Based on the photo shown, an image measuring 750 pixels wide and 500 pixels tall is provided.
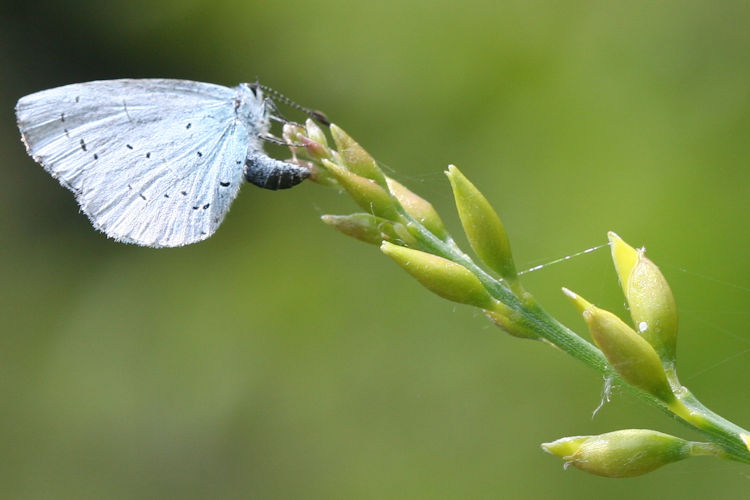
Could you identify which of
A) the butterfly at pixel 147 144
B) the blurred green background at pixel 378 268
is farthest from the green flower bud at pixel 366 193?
the blurred green background at pixel 378 268

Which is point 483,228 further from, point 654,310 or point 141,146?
point 141,146

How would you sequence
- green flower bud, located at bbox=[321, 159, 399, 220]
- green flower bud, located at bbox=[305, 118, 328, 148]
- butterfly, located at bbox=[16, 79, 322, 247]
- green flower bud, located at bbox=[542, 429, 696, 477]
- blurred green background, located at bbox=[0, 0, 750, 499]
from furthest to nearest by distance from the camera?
blurred green background, located at bbox=[0, 0, 750, 499], butterfly, located at bbox=[16, 79, 322, 247], green flower bud, located at bbox=[305, 118, 328, 148], green flower bud, located at bbox=[321, 159, 399, 220], green flower bud, located at bbox=[542, 429, 696, 477]

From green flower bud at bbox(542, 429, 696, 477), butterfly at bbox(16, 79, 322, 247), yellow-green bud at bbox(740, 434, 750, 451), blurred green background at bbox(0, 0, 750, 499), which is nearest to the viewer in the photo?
yellow-green bud at bbox(740, 434, 750, 451)

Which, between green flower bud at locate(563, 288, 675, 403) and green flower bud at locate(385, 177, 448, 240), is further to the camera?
green flower bud at locate(385, 177, 448, 240)

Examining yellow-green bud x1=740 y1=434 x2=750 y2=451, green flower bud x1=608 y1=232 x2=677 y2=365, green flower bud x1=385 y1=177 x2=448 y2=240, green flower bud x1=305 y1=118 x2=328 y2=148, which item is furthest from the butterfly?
yellow-green bud x1=740 y1=434 x2=750 y2=451

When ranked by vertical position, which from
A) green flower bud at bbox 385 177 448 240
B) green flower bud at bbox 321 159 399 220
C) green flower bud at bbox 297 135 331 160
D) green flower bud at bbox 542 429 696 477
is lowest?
green flower bud at bbox 542 429 696 477

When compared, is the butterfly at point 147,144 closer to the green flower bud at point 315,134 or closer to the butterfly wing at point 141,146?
the butterfly wing at point 141,146

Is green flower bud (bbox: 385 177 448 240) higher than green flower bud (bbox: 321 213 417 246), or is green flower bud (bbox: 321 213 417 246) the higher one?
green flower bud (bbox: 385 177 448 240)

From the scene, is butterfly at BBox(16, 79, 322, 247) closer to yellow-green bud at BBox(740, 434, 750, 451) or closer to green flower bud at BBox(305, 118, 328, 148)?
green flower bud at BBox(305, 118, 328, 148)

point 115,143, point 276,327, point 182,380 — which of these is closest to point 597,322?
point 115,143
